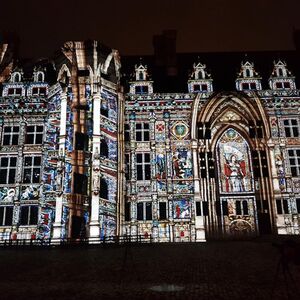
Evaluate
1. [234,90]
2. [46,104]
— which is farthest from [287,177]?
[46,104]

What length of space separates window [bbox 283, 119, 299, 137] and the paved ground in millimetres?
11509

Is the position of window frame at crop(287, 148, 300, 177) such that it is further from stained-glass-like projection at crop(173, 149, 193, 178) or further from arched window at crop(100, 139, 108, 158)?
arched window at crop(100, 139, 108, 158)

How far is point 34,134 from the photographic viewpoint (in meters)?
31.0

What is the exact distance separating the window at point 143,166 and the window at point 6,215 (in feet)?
27.7

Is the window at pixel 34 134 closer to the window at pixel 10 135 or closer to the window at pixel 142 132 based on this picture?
the window at pixel 10 135

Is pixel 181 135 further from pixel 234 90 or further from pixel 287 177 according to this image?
pixel 287 177

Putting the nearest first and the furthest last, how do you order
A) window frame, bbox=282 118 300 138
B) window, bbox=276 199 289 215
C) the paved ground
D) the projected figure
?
the paved ground < window, bbox=276 199 289 215 < the projected figure < window frame, bbox=282 118 300 138

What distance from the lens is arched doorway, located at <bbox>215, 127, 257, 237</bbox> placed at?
2912cm

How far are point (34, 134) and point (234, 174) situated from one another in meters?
13.7

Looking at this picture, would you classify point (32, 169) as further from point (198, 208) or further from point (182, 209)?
point (198, 208)

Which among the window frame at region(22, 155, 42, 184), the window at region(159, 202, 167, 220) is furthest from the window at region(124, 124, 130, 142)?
the window frame at region(22, 155, 42, 184)

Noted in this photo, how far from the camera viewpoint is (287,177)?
29.6 meters

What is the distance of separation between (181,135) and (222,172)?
12.0ft

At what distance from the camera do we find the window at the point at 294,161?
29.8 m
